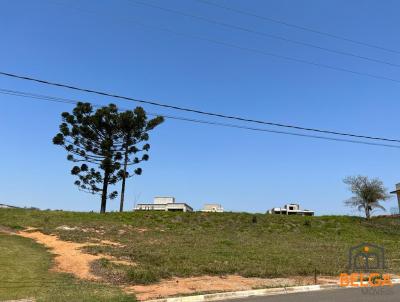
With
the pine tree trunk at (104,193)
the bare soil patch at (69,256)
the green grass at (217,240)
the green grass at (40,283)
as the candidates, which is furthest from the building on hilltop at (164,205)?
the green grass at (40,283)

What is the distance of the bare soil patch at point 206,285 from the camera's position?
11.1m

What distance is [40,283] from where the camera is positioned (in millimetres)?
11719

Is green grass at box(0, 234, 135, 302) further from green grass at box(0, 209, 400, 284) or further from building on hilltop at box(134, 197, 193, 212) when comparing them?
building on hilltop at box(134, 197, 193, 212)

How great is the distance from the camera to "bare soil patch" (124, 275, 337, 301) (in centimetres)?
1109

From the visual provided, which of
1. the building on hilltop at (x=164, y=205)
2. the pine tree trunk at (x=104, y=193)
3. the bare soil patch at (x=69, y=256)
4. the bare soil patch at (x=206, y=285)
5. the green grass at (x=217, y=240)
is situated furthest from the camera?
the building on hilltop at (x=164, y=205)

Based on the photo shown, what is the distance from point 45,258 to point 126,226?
37.5ft

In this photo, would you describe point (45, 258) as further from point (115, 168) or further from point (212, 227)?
point (115, 168)

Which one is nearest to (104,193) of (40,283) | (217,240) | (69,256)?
(217,240)

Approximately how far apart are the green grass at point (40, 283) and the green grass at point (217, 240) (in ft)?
4.97

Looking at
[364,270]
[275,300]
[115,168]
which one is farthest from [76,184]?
[275,300]

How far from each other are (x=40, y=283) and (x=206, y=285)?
4.91 metres

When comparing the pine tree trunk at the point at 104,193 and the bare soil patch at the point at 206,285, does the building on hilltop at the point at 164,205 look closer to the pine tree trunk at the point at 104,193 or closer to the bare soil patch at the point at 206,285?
the pine tree trunk at the point at 104,193

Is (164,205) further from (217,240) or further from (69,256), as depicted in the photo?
(69,256)

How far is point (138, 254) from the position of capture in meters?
17.5
